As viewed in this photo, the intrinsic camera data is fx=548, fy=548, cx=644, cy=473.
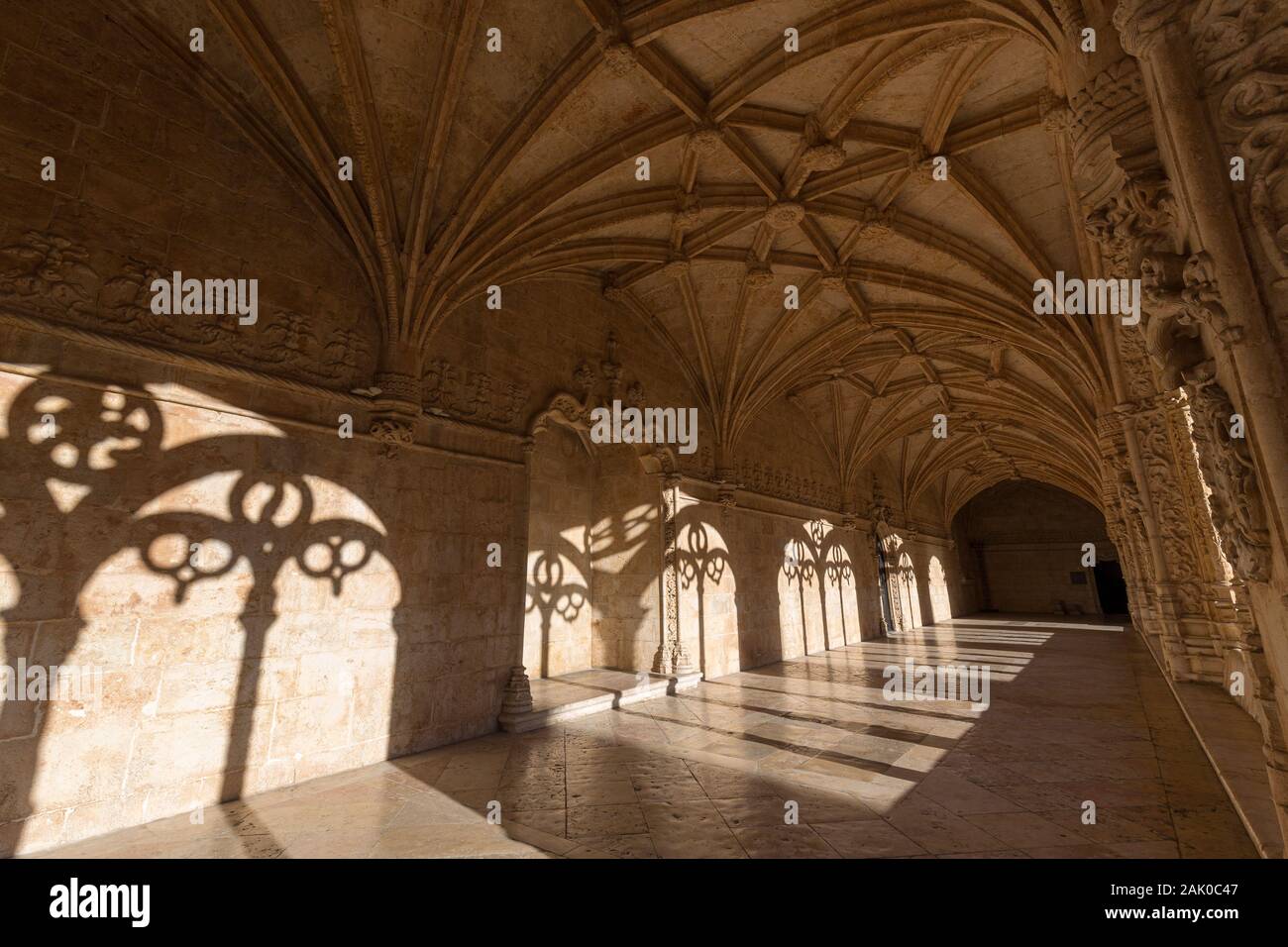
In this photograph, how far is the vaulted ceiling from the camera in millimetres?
4957

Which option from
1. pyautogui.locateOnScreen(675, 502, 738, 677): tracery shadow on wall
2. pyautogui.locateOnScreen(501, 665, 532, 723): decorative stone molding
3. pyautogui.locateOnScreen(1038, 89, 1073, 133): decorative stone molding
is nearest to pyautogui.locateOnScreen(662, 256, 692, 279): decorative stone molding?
pyautogui.locateOnScreen(675, 502, 738, 677): tracery shadow on wall

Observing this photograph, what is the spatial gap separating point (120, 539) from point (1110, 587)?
3666 cm

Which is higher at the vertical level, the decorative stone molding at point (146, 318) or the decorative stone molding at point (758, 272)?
the decorative stone molding at point (758, 272)

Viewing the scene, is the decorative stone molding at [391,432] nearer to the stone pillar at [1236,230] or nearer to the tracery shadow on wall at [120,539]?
the tracery shadow on wall at [120,539]

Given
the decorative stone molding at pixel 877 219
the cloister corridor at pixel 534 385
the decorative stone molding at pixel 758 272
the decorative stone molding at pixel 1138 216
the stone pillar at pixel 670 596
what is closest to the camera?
the decorative stone molding at pixel 1138 216

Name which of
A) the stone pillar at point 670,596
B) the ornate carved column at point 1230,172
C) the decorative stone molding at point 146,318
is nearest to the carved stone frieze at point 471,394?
the decorative stone molding at point 146,318

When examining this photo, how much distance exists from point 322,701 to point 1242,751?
749 centimetres

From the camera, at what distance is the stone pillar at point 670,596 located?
9188mm

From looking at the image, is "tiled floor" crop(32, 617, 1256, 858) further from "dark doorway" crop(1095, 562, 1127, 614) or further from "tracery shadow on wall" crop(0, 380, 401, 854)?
"dark doorway" crop(1095, 562, 1127, 614)

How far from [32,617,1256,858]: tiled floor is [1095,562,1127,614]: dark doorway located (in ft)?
85.0

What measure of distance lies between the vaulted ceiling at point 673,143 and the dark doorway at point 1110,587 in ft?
83.4

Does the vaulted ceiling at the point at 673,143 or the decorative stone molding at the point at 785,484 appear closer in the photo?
the vaulted ceiling at the point at 673,143
